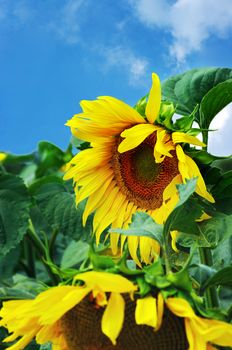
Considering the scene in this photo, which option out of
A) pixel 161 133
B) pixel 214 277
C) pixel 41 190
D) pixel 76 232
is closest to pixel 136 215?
pixel 214 277

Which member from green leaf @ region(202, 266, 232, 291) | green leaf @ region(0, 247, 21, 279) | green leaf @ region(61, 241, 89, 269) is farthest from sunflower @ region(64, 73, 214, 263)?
green leaf @ region(0, 247, 21, 279)

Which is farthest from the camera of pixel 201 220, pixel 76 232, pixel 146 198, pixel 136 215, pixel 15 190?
pixel 15 190

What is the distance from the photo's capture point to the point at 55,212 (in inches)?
64.3

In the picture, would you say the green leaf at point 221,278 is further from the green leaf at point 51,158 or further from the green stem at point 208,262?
the green leaf at point 51,158

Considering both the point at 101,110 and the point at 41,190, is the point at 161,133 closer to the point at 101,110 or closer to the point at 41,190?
the point at 101,110

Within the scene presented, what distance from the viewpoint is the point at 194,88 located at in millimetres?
1403

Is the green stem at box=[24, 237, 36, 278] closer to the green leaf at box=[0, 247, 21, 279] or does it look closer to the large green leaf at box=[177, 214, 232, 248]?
the green leaf at box=[0, 247, 21, 279]

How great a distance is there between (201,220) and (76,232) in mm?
393

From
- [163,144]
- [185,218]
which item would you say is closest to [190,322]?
[185,218]

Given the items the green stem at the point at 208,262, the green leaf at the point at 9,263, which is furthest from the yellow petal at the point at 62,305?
the green leaf at the point at 9,263

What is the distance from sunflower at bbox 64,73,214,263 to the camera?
4.11 ft

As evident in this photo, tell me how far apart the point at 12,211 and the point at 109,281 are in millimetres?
835

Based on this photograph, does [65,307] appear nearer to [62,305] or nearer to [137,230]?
[62,305]

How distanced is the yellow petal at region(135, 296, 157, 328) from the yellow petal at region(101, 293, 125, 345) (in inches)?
0.7
